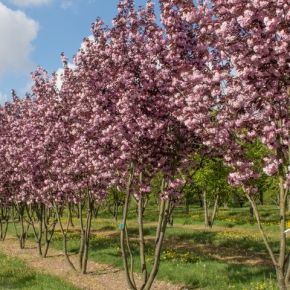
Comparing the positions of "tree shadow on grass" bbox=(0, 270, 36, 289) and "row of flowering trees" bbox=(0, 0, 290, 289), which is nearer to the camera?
"row of flowering trees" bbox=(0, 0, 290, 289)

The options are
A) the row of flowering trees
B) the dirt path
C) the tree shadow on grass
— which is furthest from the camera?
the dirt path

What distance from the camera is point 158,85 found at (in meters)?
12.0

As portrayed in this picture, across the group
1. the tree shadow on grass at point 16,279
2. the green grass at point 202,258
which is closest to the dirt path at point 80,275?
the green grass at point 202,258

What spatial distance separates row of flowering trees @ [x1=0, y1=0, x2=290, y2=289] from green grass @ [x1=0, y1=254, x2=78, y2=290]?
91.7 inches

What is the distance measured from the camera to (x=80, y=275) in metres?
19.3

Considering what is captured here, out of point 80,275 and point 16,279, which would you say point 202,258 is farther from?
point 16,279

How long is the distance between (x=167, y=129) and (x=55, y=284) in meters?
7.66

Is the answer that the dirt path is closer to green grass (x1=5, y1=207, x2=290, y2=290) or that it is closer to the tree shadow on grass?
green grass (x1=5, y1=207, x2=290, y2=290)

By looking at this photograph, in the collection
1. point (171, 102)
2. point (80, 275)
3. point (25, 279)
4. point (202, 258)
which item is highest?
point (171, 102)

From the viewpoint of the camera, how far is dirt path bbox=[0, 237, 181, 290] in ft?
55.0

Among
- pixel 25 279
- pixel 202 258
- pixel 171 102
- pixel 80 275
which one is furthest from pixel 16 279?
pixel 171 102

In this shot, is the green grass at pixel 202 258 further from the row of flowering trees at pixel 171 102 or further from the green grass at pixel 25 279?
the green grass at pixel 25 279

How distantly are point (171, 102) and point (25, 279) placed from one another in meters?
10.3

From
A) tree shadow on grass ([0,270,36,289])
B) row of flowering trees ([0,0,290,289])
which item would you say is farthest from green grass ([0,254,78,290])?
row of flowering trees ([0,0,290,289])
